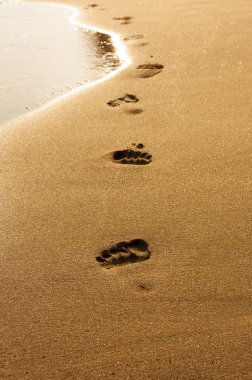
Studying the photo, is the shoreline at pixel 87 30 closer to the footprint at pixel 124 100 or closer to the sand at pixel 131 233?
the sand at pixel 131 233

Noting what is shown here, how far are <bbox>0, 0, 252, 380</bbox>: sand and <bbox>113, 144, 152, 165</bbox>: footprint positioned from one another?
0.04 metres

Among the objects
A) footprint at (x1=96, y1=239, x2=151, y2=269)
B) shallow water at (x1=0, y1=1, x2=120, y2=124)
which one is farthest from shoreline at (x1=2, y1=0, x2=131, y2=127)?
footprint at (x1=96, y1=239, x2=151, y2=269)

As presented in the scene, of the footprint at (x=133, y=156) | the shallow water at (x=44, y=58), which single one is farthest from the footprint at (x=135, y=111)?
the shallow water at (x=44, y=58)

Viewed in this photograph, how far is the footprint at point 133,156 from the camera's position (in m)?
2.61

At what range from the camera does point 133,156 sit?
8.69 feet

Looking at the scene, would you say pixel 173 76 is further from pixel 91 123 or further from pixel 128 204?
pixel 128 204

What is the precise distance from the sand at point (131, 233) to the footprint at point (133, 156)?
0.04 meters

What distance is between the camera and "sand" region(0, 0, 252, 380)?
165 centimetres

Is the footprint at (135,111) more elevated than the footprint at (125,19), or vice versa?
the footprint at (125,19)

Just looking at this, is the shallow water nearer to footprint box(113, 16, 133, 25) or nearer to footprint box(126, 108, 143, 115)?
footprint box(113, 16, 133, 25)

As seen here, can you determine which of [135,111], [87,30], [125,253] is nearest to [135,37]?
[87,30]

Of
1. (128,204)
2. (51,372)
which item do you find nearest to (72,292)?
(51,372)

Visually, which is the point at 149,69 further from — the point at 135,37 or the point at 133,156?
the point at 133,156

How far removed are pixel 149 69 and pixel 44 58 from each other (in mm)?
928
